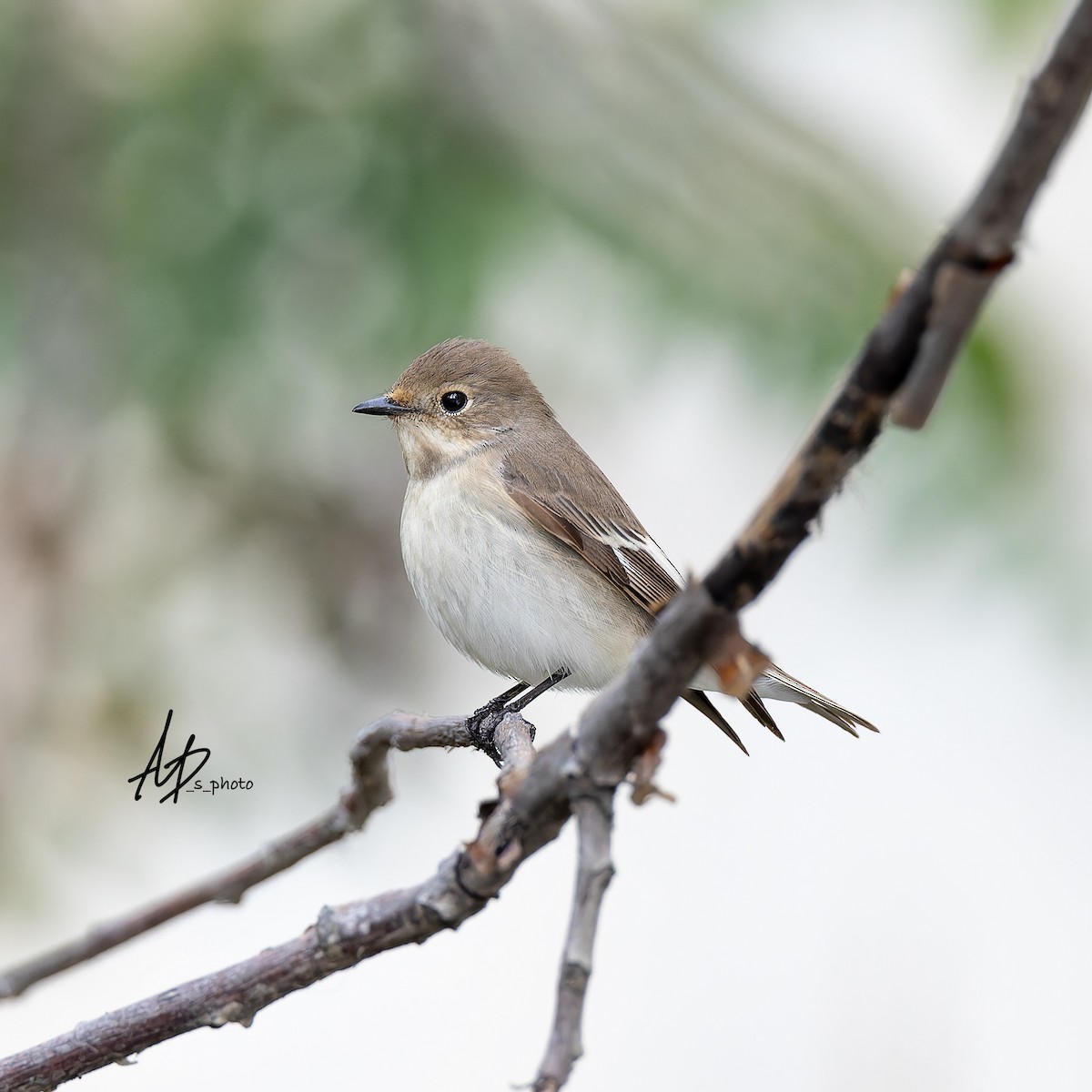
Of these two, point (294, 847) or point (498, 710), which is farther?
point (498, 710)

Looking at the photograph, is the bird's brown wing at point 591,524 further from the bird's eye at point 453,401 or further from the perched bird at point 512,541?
the bird's eye at point 453,401

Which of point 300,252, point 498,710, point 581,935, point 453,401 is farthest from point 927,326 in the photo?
point 300,252

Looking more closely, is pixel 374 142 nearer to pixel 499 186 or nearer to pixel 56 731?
pixel 499 186

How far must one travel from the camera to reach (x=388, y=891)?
61.4 inches

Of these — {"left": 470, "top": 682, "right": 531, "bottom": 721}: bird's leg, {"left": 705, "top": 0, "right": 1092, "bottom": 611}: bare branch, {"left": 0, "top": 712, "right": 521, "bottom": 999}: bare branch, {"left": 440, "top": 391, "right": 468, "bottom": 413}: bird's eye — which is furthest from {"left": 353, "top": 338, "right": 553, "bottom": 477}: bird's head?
{"left": 705, "top": 0, "right": 1092, "bottom": 611}: bare branch

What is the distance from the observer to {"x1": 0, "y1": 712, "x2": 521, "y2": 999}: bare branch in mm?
1725

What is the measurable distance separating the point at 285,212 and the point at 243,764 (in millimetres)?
1467

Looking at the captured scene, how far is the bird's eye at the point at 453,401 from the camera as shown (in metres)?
3.19

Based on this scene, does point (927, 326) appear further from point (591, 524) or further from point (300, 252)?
point (300, 252)

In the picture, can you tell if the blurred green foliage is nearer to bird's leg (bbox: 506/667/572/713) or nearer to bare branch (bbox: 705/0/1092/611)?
bird's leg (bbox: 506/667/572/713)

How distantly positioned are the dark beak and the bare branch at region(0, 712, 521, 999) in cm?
103

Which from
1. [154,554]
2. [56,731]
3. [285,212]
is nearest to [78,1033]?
[56,731]

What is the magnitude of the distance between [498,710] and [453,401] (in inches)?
31.2

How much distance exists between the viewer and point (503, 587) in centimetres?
310
